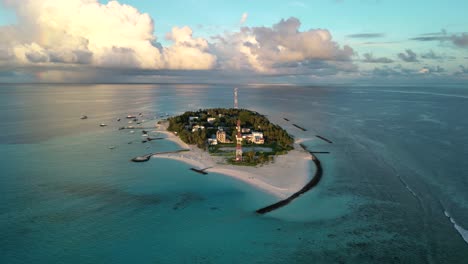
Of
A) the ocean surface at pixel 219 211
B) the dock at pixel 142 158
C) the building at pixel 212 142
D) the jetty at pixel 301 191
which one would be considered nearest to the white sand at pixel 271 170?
the jetty at pixel 301 191

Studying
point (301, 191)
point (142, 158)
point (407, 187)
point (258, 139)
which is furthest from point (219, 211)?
point (258, 139)

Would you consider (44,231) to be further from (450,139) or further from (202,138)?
(450,139)

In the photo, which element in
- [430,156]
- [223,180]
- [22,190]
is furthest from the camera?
[430,156]

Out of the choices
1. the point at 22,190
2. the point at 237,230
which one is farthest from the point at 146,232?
the point at 22,190

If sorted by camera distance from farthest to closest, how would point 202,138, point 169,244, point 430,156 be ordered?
1. point 202,138
2. point 430,156
3. point 169,244

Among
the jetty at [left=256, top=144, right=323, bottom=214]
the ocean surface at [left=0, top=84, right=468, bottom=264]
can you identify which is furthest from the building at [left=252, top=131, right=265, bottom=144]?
the jetty at [left=256, top=144, right=323, bottom=214]

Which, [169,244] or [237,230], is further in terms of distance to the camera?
[237,230]

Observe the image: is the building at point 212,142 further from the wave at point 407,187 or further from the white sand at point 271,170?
the wave at point 407,187
